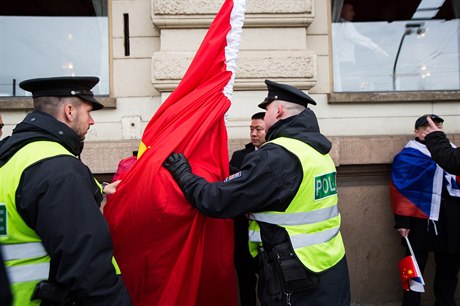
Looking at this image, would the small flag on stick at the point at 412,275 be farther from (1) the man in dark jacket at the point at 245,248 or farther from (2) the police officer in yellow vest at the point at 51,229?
(2) the police officer in yellow vest at the point at 51,229

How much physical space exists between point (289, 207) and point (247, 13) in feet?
8.17

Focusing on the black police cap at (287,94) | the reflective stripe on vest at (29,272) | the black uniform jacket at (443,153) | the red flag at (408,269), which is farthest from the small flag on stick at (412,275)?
the reflective stripe on vest at (29,272)

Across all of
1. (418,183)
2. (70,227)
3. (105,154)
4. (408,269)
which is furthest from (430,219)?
(70,227)

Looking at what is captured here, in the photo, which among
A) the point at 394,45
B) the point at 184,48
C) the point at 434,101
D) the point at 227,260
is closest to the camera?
the point at 227,260

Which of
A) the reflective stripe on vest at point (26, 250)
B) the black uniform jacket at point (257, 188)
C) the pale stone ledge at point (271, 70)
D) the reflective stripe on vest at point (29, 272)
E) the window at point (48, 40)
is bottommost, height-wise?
the reflective stripe on vest at point (29, 272)

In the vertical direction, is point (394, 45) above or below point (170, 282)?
above

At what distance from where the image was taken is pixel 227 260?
101 inches

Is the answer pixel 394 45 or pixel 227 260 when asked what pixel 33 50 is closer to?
pixel 227 260

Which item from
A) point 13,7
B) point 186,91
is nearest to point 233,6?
point 186,91

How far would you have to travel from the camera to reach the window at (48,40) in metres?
4.49

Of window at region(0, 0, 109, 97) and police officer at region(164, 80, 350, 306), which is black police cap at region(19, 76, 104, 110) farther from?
window at region(0, 0, 109, 97)

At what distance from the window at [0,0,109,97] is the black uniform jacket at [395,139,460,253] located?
3.59 m

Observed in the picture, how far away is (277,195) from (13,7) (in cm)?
393

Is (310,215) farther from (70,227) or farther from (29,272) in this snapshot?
(29,272)
